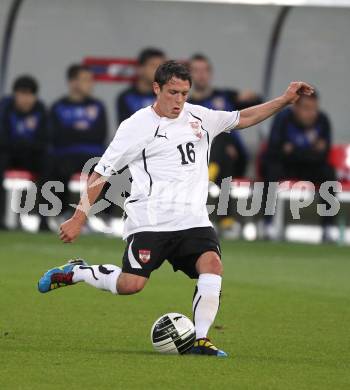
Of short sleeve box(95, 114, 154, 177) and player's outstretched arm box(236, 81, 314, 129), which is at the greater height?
player's outstretched arm box(236, 81, 314, 129)

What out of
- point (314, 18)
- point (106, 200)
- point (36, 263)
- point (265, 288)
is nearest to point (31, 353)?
point (265, 288)

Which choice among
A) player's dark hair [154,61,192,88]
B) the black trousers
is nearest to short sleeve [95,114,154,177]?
player's dark hair [154,61,192,88]

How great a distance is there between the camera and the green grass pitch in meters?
8.03

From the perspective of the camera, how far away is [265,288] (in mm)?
14359

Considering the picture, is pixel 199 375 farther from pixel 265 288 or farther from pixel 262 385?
pixel 265 288

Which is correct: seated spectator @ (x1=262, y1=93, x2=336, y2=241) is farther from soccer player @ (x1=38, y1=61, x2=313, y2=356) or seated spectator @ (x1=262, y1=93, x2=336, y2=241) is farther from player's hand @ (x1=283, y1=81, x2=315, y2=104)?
soccer player @ (x1=38, y1=61, x2=313, y2=356)

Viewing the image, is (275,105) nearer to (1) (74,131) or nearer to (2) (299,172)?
(1) (74,131)

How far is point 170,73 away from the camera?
30.2ft

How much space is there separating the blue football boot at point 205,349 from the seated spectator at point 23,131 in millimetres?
11519

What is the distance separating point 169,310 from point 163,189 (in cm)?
276

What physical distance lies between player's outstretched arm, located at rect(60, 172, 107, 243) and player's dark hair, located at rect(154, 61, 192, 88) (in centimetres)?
78

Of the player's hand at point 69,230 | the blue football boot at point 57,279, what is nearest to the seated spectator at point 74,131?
the blue football boot at point 57,279

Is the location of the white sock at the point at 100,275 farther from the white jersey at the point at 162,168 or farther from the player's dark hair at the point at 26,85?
the player's dark hair at the point at 26,85

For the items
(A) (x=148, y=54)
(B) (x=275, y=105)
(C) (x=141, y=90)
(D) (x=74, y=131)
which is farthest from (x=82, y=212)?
(D) (x=74, y=131)
